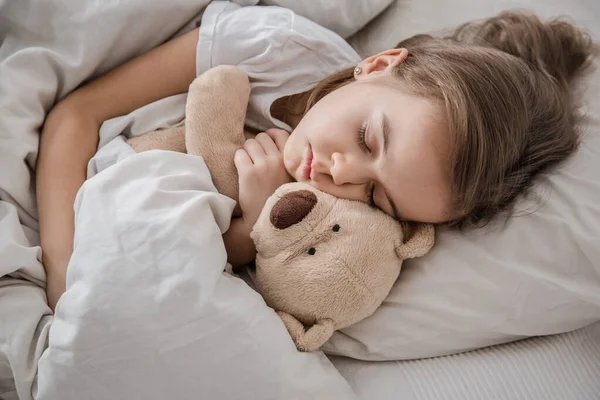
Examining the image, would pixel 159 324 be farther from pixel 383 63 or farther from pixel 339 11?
pixel 339 11

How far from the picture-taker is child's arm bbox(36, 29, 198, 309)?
2.67 ft

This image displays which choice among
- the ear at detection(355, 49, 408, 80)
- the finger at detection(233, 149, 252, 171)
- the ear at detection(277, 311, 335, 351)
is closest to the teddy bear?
the ear at detection(277, 311, 335, 351)

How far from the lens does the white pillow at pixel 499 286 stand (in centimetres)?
78

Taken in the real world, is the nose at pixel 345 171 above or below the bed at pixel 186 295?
above

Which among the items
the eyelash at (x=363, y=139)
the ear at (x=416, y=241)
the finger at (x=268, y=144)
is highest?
the eyelash at (x=363, y=139)

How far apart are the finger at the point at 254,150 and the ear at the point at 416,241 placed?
258 millimetres

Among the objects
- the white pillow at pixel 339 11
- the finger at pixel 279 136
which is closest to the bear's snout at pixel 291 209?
the finger at pixel 279 136

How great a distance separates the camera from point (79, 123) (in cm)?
91

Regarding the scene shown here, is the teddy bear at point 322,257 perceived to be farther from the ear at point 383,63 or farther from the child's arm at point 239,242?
the ear at point 383,63

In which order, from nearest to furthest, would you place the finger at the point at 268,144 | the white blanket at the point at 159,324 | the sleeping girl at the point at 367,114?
the white blanket at the point at 159,324 → the sleeping girl at the point at 367,114 → the finger at the point at 268,144

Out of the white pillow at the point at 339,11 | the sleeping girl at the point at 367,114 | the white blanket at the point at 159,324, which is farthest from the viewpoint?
the white pillow at the point at 339,11

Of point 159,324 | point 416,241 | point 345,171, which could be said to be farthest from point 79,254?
point 416,241

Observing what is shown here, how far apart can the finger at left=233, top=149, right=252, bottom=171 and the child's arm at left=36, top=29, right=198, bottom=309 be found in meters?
0.24

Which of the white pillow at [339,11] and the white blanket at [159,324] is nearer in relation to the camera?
the white blanket at [159,324]
